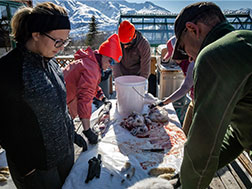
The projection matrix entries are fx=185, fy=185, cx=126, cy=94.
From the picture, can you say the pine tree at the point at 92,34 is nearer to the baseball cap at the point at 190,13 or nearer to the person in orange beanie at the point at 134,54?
the person in orange beanie at the point at 134,54

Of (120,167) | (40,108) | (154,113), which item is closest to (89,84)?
(40,108)

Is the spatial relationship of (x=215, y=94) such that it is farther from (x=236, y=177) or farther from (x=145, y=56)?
(x=145, y=56)

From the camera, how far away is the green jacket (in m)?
0.58

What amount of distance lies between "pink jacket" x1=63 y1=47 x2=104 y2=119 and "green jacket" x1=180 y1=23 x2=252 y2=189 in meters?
1.10

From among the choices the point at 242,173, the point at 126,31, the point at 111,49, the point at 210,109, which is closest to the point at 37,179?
the point at 210,109

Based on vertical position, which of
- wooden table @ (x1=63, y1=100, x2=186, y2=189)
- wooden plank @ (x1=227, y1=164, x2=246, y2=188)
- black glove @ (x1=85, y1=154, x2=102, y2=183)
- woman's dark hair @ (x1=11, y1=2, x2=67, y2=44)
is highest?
woman's dark hair @ (x1=11, y1=2, x2=67, y2=44)

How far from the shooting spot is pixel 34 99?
1.02 m

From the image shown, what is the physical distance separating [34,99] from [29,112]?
0.07 m

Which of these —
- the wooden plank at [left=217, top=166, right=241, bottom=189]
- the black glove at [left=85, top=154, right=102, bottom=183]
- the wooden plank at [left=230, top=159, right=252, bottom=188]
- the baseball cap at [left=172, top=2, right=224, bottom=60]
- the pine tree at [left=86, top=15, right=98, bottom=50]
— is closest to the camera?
the baseball cap at [left=172, top=2, right=224, bottom=60]

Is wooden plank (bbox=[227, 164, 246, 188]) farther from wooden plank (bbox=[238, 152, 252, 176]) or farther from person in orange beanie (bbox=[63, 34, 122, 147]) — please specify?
person in orange beanie (bbox=[63, 34, 122, 147])

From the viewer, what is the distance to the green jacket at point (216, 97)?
23.0 inches

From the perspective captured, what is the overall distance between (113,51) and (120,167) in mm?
1081

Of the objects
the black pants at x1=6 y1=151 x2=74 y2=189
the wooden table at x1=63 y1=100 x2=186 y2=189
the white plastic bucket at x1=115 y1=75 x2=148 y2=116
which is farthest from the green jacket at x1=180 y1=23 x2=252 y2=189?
the white plastic bucket at x1=115 y1=75 x2=148 y2=116

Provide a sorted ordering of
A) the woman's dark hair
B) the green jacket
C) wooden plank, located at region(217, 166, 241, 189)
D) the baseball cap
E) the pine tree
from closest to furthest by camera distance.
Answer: the green jacket
the baseball cap
the woman's dark hair
wooden plank, located at region(217, 166, 241, 189)
the pine tree
